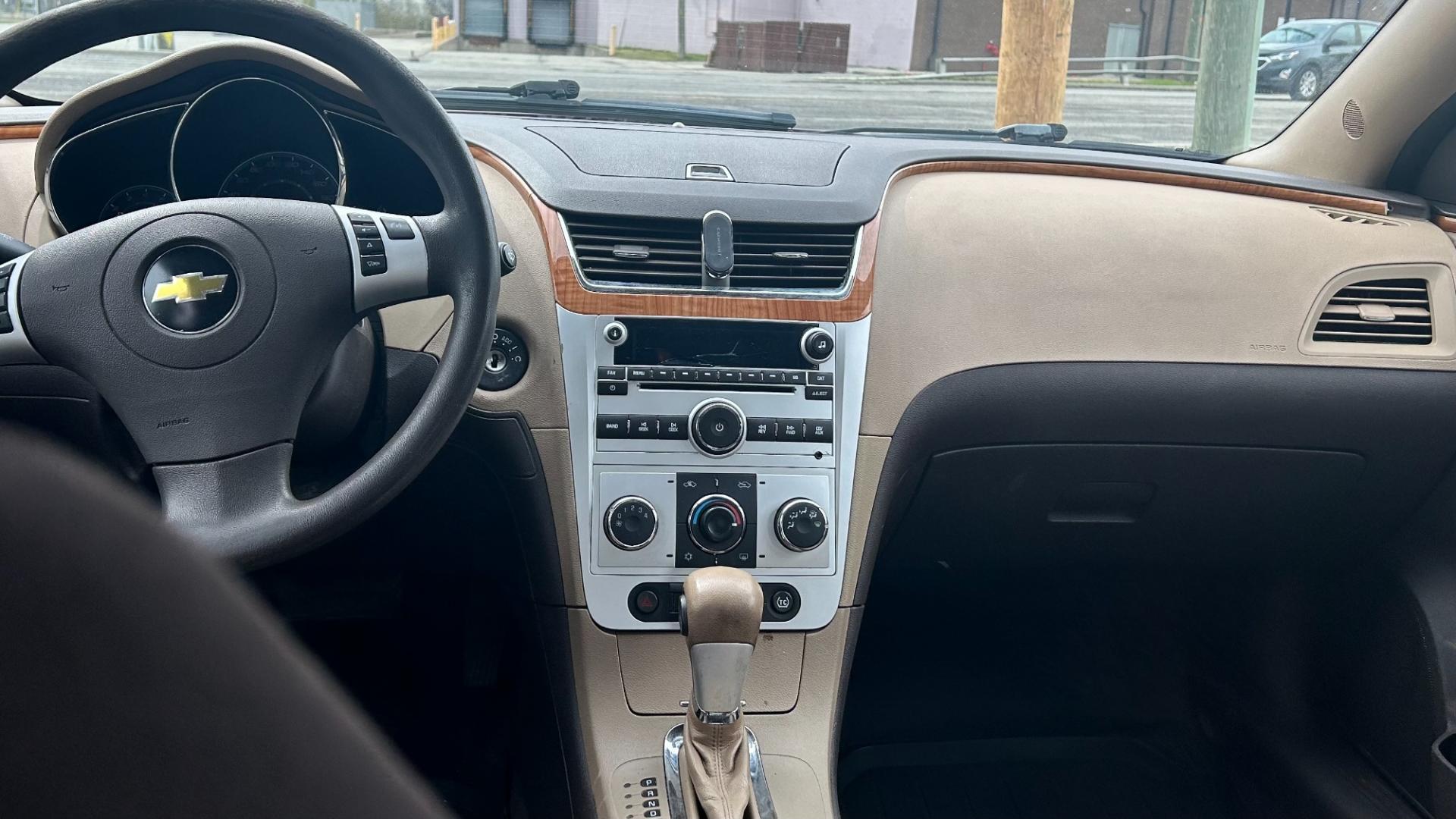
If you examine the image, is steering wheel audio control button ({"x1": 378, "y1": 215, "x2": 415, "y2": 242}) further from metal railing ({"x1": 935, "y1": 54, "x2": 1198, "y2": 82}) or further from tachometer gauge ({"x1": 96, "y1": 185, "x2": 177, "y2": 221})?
metal railing ({"x1": 935, "y1": 54, "x2": 1198, "y2": 82})

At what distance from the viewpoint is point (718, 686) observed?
68.6 inches

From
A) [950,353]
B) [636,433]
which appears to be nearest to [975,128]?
[950,353]

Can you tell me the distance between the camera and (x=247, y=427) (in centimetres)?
133

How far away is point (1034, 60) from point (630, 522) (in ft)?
4.27

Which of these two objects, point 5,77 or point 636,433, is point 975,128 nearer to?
point 636,433

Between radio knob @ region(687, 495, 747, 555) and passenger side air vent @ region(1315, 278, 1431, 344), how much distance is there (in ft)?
3.39

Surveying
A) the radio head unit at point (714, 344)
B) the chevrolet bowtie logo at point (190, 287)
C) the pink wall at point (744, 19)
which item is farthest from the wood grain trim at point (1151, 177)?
the chevrolet bowtie logo at point (190, 287)

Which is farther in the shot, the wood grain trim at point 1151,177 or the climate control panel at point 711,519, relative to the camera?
the wood grain trim at point 1151,177

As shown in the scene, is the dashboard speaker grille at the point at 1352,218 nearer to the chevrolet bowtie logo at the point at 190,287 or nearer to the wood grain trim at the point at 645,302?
the wood grain trim at the point at 645,302

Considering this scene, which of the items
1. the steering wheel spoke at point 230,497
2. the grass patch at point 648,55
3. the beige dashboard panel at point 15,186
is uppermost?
the grass patch at point 648,55

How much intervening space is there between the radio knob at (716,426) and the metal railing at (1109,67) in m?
1.11

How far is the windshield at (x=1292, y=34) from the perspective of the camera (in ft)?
7.80

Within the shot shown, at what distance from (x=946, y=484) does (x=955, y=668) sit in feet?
2.20

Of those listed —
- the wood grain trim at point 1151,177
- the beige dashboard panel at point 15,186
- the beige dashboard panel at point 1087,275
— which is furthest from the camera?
the wood grain trim at point 1151,177
